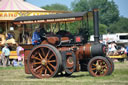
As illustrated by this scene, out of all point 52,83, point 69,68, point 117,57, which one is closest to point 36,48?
point 69,68

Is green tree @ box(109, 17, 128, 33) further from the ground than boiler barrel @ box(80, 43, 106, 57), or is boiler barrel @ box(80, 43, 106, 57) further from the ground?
green tree @ box(109, 17, 128, 33)

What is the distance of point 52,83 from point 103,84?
1.41m

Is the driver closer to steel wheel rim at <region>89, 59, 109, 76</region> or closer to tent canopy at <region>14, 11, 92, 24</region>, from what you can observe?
tent canopy at <region>14, 11, 92, 24</region>

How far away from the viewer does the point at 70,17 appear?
11.0 meters

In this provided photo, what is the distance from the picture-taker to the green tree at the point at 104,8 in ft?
358

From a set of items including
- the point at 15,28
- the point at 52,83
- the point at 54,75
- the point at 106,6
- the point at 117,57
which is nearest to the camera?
the point at 52,83

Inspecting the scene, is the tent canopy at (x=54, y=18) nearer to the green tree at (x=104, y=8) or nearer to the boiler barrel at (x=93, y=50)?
the boiler barrel at (x=93, y=50)

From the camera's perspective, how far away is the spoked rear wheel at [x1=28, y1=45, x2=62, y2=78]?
10.8 meters

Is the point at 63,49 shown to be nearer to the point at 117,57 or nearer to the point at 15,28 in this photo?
the point at 117,57

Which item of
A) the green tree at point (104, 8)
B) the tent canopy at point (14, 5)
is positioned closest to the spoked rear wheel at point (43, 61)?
the tent canopy at point (14, 5)

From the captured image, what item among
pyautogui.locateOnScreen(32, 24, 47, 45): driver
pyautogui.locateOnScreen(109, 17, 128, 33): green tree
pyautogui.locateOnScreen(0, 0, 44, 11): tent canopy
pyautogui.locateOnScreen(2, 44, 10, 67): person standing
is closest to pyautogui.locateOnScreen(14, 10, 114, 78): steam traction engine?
pyautogui.locateOnScreen(32, 24, 47, 45): driver

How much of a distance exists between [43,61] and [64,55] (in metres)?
0.71

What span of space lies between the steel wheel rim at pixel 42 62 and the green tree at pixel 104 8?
9532 cm

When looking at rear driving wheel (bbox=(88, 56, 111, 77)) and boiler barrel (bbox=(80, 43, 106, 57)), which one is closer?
rear driving wheel (bbox=(88, 56, 111, 77))
